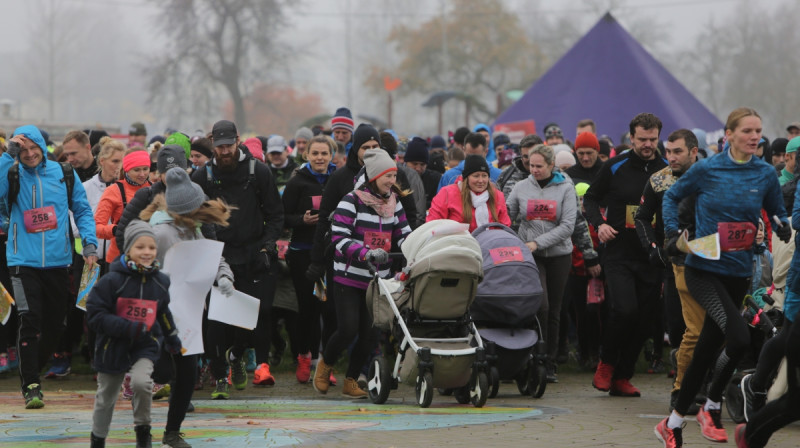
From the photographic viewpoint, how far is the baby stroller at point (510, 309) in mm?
9484

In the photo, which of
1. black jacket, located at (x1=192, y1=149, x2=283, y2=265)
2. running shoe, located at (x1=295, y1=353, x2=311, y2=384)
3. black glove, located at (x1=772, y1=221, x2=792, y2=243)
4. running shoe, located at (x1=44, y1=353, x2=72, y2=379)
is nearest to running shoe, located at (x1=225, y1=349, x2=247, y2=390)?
running shoe, located at (x1=295, y1=353, x2=311, y2=384)

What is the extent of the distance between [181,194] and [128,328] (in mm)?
1178

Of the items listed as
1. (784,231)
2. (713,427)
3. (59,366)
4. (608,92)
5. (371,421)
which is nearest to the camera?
(784,231)

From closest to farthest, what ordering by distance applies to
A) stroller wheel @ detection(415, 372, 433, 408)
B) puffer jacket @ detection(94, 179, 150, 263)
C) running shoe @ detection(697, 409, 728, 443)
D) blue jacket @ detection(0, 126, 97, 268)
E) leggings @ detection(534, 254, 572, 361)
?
running shoe @ detection(697, 409, 728, 443) < stroller wheel @ detection(415, 372, 433, 408) < blue jacket @ detection(0, 126, 97, 268) < puffer jacket @ detection(94, 179, 150, 263) < leggings @ detection(534, 254, 572, 361)

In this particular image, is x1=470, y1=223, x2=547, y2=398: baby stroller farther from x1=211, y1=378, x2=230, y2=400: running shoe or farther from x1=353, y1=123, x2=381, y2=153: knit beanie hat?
x1=211, y1=378, x2=230, y2=400: running shoe

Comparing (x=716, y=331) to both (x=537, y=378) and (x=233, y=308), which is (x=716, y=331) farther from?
→ (x=233, y=308)

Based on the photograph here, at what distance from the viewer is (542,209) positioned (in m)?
10.6

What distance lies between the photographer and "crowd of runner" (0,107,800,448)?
690 cm

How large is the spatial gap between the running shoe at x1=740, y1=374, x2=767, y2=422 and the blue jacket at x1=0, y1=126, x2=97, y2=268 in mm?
5025

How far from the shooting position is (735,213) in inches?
286

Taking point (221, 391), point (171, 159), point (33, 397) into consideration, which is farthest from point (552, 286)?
point (33, 397)

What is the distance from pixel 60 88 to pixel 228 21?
3098 inches

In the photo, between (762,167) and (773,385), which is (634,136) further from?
(773,385)

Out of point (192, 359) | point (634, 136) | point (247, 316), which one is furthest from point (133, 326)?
point (634, 136)
